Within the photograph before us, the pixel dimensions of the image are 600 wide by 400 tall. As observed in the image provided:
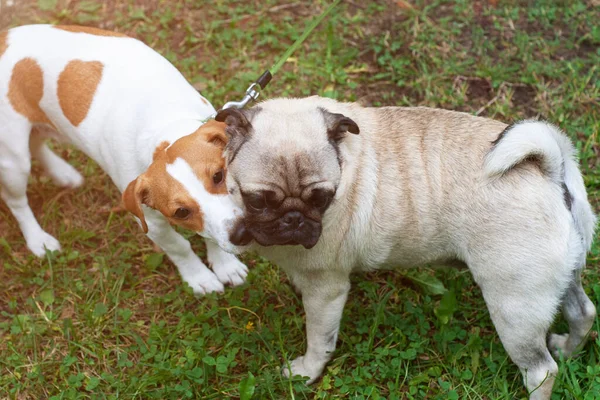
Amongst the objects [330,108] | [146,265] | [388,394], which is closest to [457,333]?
[388,394]

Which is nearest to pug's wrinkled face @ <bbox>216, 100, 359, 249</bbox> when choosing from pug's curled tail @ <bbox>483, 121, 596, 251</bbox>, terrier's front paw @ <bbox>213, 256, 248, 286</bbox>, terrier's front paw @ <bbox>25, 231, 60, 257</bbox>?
pug's curled tail @ <bbox>483, 121, 596, 251</bbox>

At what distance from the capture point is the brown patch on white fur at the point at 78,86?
4.22m

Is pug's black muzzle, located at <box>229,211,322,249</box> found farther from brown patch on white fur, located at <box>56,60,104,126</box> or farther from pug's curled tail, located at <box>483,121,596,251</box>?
brown patch on white fur, located at <box>56,60,104,126</box>

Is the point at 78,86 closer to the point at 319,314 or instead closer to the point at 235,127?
the point at 235,127

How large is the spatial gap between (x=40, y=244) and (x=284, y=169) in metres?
2.56

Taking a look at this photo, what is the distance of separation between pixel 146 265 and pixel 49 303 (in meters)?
0.68

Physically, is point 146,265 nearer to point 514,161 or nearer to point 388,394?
point 388,394

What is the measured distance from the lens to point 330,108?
357cm

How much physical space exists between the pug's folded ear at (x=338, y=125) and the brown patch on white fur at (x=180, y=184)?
56 centimetres

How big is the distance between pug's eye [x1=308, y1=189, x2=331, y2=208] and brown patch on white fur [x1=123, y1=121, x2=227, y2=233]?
1.68 feet

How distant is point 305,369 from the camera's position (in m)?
3.96

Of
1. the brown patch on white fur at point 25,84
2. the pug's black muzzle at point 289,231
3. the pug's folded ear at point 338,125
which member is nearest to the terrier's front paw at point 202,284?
the pug's black muzzle at point 289,231

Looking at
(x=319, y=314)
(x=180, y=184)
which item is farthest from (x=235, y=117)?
(x=319, y=314)

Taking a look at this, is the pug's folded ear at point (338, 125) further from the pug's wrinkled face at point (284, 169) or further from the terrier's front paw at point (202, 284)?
the terrier's front paw at point (202, 284)
